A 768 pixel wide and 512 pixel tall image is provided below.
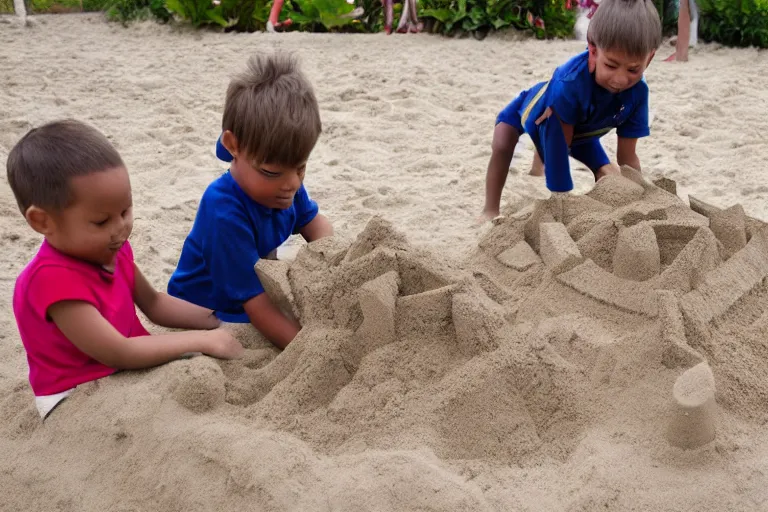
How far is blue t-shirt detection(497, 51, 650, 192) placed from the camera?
3.39 m

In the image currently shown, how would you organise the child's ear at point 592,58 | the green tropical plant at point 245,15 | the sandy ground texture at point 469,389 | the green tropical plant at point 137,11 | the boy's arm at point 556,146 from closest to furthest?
the sandy ground texture at point 469,389
the child's ear at point 592,58
the boy's arm at point 556,146
the green tropical plant at point 245,15
the green tropical plant at point 137,11

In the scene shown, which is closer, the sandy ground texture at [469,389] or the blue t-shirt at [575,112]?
the sandy ground texture at [469,389]

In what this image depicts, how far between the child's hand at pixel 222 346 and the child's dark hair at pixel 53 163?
52 cm

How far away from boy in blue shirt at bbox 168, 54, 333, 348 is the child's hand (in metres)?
0.11

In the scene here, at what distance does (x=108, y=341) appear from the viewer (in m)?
1.92

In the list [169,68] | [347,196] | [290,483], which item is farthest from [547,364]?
[169,68]

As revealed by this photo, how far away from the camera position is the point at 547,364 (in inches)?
69.4

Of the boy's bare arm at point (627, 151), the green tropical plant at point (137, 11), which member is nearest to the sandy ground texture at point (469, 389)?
the boy's bare arm at point (627, 151)

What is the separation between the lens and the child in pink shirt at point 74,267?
6.11ft

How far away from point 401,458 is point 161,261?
6.12 ft

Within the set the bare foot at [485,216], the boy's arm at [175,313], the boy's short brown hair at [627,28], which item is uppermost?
the boy's short brown hair at [627,28]

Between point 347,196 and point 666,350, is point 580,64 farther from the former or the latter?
point 666,350

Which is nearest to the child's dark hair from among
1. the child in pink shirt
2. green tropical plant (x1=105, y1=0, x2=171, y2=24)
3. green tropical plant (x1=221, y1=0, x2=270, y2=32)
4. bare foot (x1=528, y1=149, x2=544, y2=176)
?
the child in pink shirt

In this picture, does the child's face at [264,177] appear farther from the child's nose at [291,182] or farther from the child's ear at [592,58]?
the child's ear at [592,58]
